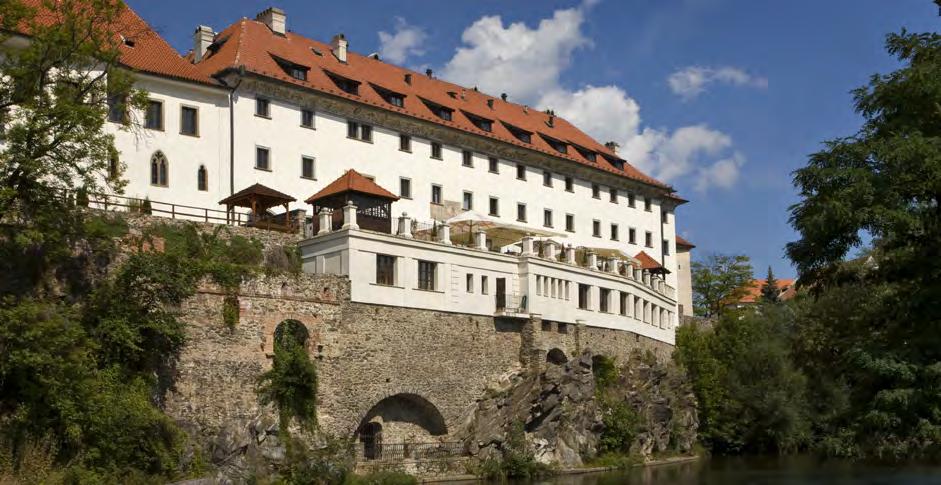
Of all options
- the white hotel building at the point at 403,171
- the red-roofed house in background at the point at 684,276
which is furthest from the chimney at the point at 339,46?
the red-roofed house in background at the point at 684,276

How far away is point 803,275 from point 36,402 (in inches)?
824

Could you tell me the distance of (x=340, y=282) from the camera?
38.8 metres

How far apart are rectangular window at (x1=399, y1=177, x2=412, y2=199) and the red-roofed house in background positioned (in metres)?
27.4

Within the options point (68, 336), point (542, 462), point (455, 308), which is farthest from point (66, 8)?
point (542, 462)

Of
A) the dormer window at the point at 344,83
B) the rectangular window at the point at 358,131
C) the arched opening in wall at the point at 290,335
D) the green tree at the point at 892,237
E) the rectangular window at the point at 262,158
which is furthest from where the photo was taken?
the dormer window at the point at 344,83

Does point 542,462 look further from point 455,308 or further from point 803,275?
point 803,275

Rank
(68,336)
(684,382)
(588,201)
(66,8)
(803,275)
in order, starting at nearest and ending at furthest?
(803,275) < (68,336) < (66,8) < (684,382) < (588,201)

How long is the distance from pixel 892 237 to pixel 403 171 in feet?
118

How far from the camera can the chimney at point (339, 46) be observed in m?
55.8

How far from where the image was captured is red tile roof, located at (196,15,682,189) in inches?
1906

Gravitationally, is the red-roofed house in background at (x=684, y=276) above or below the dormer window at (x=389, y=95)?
below

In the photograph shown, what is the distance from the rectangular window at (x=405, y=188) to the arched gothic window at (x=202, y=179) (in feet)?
36.5

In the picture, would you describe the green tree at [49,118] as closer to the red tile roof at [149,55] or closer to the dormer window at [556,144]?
the red tile roof at [149,55]

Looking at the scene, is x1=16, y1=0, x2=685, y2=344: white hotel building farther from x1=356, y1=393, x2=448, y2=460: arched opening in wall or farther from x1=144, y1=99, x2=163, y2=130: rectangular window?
x1=356, y1=393, x2=448, y2=460: arched opening in wall
